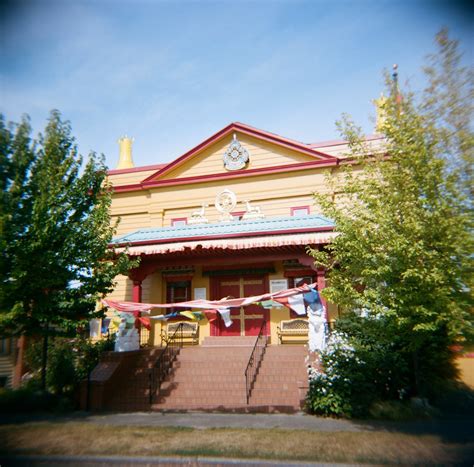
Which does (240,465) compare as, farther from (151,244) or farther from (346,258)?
(151,244)

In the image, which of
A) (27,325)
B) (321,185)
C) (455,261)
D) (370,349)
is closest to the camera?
(455,261)

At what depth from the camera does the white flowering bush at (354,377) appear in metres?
9.54

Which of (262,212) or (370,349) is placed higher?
(262,212)

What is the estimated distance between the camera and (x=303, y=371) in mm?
11516

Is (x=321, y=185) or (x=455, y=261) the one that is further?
(x=321, y=185)

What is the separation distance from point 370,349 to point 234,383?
386 cm

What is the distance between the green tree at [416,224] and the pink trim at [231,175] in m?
7.86

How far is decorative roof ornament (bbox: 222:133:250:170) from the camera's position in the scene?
1792 centimetres

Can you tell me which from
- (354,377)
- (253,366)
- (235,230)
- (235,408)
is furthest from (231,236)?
(354,377)

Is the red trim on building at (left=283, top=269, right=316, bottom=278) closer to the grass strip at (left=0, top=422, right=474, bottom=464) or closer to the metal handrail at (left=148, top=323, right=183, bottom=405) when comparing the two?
the metal handrail at (left=148, top=323, right=183, bottom=405)

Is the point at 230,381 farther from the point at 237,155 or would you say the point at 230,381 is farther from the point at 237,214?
the point at 237,155

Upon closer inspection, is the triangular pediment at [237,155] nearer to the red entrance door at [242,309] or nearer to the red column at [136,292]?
the red entrance door at [242,309]

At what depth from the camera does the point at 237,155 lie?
1809cm

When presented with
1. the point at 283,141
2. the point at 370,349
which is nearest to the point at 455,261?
the point at 370,349
